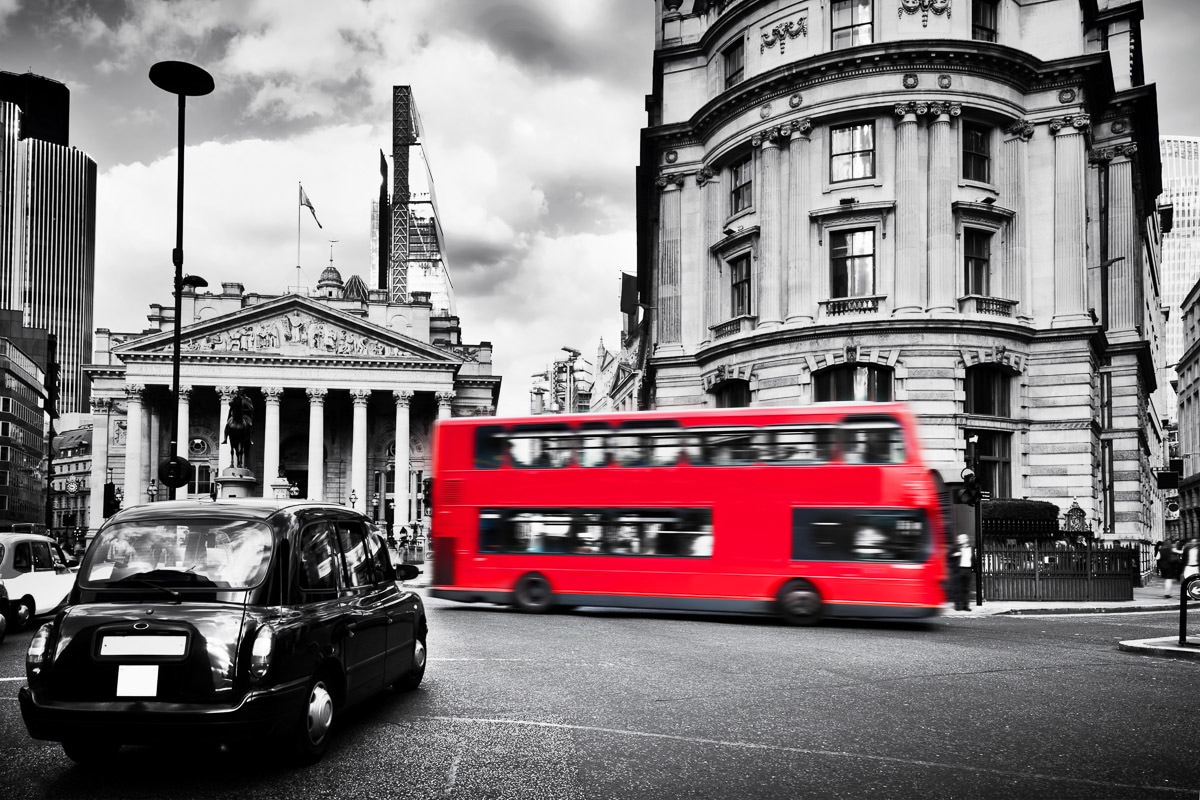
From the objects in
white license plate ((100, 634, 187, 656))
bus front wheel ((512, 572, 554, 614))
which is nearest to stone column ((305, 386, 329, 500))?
bus front wheel ((512, 572, 554, 614))

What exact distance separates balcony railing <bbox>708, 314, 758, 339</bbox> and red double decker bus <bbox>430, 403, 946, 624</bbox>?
17.3 m

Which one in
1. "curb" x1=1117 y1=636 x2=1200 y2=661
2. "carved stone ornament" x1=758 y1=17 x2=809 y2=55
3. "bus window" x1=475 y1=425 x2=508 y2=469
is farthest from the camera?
"carved stone ornament" x1=758 y1=17 x2=809 y2=55

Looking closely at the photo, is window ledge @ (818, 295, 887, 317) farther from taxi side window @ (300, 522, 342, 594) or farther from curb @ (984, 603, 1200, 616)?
taxi side window @ (300, 522, 342, 594)

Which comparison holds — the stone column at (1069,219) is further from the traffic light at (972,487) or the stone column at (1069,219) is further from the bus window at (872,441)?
the bus window at (872,441)

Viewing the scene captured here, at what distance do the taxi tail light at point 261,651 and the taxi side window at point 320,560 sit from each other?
0.68 meters

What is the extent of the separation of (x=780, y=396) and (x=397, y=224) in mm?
92231

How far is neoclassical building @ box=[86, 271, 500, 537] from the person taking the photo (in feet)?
214

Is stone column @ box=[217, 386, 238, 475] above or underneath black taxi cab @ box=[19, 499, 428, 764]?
above

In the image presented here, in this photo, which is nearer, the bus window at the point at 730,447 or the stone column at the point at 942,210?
the bus window at the point at 730,447

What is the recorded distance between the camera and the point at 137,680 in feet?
20.0

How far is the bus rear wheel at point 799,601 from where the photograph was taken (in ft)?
57.7

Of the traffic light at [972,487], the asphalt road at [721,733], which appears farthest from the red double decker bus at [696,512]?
the traffic light at [972,487]

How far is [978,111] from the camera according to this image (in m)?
32.9

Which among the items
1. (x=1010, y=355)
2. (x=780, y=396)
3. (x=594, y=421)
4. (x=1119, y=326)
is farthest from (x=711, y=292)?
(x=594, y=421)
